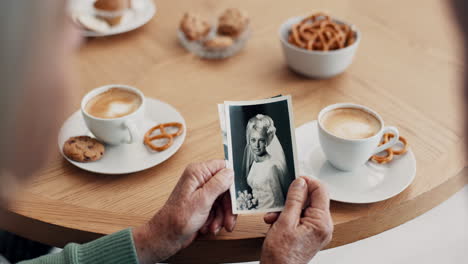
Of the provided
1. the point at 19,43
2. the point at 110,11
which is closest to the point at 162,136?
the point at 110,11

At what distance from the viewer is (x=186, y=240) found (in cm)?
98

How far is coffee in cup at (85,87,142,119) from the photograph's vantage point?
1228mm

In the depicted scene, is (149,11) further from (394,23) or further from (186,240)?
(186,240)

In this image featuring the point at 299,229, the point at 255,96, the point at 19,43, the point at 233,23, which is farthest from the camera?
the point at 233,23

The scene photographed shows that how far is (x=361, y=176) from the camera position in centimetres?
111

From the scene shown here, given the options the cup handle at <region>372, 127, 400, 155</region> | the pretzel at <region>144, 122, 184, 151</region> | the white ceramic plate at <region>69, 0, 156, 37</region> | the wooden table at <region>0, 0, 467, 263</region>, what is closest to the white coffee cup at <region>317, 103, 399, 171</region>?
the cup handle at <region>372, 127, 400, 155</region>

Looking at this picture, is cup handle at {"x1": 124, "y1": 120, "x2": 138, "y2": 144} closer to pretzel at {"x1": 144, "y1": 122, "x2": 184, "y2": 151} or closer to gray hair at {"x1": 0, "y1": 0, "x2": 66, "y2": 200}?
pretzel at {"x1": 144, "y1": 122, "x2": 184, "y2": 151}

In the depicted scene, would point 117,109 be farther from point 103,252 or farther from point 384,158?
point 384,158

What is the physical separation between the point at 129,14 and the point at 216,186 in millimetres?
1003

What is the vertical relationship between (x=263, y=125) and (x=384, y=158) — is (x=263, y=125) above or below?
above

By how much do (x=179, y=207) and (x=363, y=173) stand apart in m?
0.44

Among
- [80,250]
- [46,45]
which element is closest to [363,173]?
[80,250]

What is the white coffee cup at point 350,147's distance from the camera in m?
1.07

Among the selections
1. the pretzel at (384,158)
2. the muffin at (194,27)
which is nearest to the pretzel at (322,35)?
the muffin at (194,27)
